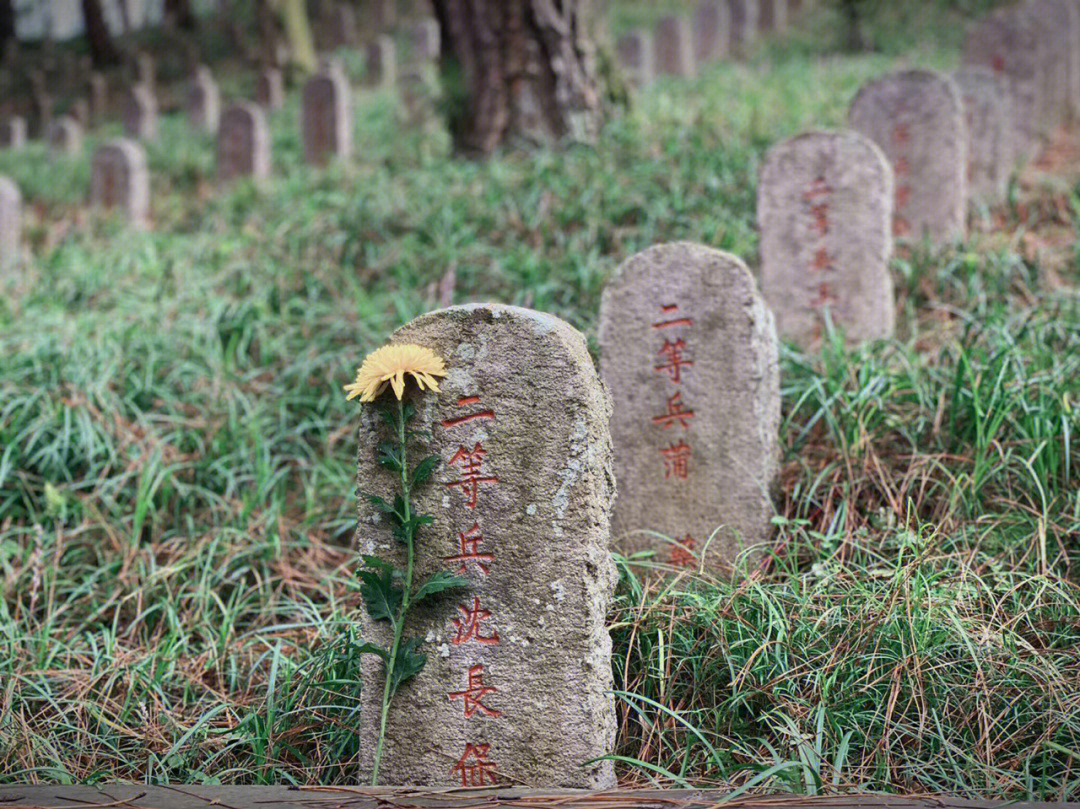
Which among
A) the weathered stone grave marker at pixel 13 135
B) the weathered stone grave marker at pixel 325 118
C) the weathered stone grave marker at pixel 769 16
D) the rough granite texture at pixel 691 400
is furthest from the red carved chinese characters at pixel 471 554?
the weathered stone grave marker at pixel 13 135

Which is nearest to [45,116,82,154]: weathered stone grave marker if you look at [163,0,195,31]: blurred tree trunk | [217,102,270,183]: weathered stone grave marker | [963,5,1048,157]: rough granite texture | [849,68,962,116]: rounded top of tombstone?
[217,102,270,183]: weathered stone grave marker

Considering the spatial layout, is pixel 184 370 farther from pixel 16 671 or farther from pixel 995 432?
pixel 995 432

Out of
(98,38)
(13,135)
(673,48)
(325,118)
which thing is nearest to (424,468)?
(325,118)

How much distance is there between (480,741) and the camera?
206 cm

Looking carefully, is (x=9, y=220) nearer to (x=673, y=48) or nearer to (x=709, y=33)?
(x=673, y=48)

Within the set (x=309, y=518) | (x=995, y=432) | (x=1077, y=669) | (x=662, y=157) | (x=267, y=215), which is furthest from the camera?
(x=267, y=215)

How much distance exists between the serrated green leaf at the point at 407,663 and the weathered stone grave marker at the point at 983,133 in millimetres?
4796

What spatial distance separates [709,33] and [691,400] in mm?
10717

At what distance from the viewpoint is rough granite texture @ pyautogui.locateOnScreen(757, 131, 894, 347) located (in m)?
3.88

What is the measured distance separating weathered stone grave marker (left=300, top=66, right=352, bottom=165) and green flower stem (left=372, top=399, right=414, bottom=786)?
6398mm

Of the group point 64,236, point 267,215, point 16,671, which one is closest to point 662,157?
point 267,215

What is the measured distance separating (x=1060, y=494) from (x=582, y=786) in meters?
1.64

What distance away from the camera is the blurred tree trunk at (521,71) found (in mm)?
6293

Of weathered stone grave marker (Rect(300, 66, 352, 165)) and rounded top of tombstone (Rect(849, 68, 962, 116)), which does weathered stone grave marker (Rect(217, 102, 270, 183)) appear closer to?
weathered stone grave marker (Rect(300, 66, 352, 165))
